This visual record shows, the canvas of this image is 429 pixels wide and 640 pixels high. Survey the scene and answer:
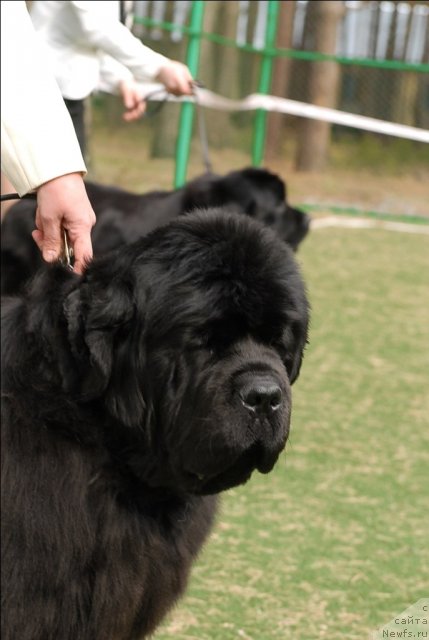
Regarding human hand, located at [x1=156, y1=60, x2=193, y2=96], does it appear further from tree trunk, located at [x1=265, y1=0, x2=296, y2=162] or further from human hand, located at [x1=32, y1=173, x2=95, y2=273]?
tree trunk, located at [x1=265, y1=0, x2=296, y2=162]

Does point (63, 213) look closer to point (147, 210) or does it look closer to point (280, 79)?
point (147, 210)

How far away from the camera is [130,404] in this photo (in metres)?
2.42

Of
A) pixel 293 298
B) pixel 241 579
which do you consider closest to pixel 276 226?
pixel 241 579

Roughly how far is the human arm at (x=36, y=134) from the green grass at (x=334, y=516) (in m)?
1.47

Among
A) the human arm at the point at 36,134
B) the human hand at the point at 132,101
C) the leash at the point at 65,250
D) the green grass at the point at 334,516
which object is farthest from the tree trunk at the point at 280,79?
the human arm at the point at 36,134

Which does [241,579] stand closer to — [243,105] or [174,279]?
[174,279]

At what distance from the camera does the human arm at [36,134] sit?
2072mm

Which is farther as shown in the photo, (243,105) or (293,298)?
(243,105)

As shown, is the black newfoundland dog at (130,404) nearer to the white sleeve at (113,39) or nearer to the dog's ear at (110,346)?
the dog's ear at (110,346)

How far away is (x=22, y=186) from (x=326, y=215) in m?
9.78

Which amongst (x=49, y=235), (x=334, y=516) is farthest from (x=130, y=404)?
(x=334, y=516)

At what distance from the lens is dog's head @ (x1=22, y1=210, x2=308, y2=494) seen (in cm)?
234

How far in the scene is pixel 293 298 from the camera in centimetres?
243

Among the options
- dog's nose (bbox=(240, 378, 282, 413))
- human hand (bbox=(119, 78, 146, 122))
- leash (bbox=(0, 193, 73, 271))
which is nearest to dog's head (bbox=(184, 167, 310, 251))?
human hand (bbox=(119, 78, 146, 122))
